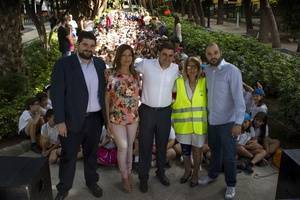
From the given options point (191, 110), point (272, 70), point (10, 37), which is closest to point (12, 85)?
point (10, 37)

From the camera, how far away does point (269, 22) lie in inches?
746

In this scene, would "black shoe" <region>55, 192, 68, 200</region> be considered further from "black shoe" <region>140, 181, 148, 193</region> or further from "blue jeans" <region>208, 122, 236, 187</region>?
"blue jeans" <region>208, 122, 236, 187</region>

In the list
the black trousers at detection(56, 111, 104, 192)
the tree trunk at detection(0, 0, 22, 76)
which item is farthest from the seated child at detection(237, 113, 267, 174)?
the tree trunk at detection(0, 0, 22, 76)

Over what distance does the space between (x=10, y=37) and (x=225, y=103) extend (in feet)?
16.5

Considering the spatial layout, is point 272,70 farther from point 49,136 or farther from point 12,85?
point 12,85

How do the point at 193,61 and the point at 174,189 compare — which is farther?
the point at 174,189

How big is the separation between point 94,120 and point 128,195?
1.01m

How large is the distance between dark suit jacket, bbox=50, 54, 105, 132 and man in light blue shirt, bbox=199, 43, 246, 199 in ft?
4.44

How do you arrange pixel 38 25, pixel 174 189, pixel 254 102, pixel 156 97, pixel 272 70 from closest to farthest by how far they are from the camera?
pixel 156 97
pixel 174 189
pixel 254 102
pixel 272 70
pixel 38 25

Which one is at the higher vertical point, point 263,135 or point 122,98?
point 122,98

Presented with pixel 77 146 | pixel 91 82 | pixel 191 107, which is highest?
pixel 91 82

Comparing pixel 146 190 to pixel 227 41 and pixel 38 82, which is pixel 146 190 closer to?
pixel 38 82

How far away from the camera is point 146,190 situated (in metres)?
4.50

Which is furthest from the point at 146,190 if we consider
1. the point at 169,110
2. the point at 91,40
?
the point at 91,40
